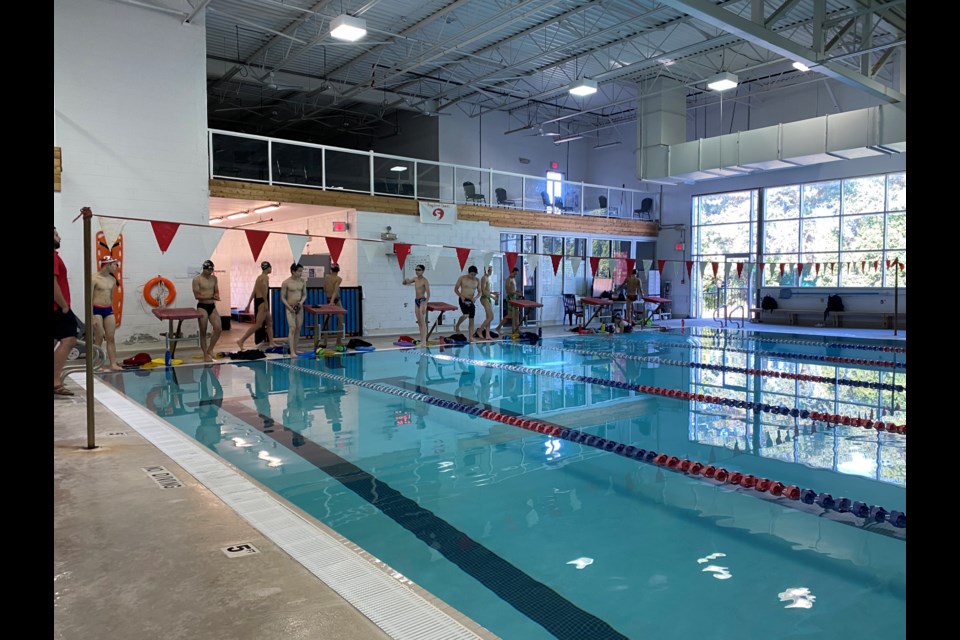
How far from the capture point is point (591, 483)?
4.37m

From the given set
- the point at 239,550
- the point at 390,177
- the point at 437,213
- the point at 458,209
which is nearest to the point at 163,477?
the point at 239,550

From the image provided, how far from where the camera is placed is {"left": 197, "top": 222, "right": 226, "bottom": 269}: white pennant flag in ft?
35.6

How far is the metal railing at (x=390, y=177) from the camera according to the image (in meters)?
12.4

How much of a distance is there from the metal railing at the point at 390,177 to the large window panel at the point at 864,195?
5.88 metres

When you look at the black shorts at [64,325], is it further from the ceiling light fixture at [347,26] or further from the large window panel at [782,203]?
the large window panel at [782,203]

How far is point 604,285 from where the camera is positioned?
779 inches

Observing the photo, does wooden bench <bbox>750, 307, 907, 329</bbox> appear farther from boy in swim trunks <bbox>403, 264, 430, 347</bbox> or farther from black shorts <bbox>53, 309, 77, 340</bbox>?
black shorts <bbox>53, 309, 77, 340</bbox>

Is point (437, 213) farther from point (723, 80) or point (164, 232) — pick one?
Result: point (164, 232)

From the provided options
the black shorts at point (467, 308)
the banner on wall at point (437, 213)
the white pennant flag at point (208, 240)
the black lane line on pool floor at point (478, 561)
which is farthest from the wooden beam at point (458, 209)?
the black lane line on pool floor at point (478, 561)
